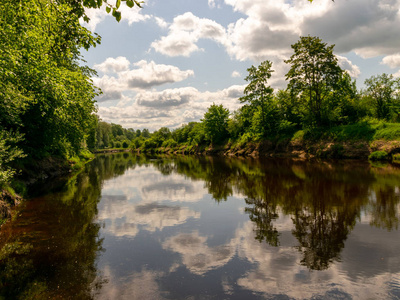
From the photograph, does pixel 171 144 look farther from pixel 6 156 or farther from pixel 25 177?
pixel 6 156

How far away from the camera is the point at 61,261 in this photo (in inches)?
265

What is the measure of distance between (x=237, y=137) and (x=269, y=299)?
2482 inches

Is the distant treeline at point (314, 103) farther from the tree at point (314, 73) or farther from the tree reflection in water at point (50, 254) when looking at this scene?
the tree reflection in water at point (50, 254)

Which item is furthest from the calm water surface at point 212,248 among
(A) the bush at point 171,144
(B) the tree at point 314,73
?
(A) the bush at point 171,144

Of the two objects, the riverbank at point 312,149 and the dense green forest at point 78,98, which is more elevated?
the dense green forest at point 78,98

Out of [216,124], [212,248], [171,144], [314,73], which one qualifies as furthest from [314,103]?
[171,144]

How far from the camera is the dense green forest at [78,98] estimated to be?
10.4 metres

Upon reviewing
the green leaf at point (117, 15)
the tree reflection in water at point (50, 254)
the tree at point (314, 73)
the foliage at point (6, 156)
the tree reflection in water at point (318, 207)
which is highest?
the tree at point (314, 73)

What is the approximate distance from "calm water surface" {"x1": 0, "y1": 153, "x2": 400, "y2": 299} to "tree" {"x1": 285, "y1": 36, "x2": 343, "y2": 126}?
32823mm

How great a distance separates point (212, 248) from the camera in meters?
7.44

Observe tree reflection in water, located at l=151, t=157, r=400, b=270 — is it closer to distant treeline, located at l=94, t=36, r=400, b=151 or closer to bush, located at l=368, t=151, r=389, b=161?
bush, located at l=368, t=151, r=389, b=161

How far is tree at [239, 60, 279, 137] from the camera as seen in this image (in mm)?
52719

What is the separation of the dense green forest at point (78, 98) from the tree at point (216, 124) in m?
0.33

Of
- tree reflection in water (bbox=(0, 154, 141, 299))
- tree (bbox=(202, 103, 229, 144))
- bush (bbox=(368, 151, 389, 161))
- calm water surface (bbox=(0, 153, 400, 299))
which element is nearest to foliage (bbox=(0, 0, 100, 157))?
tree reflection in water (bbox=(0, 154, 141, 299))
